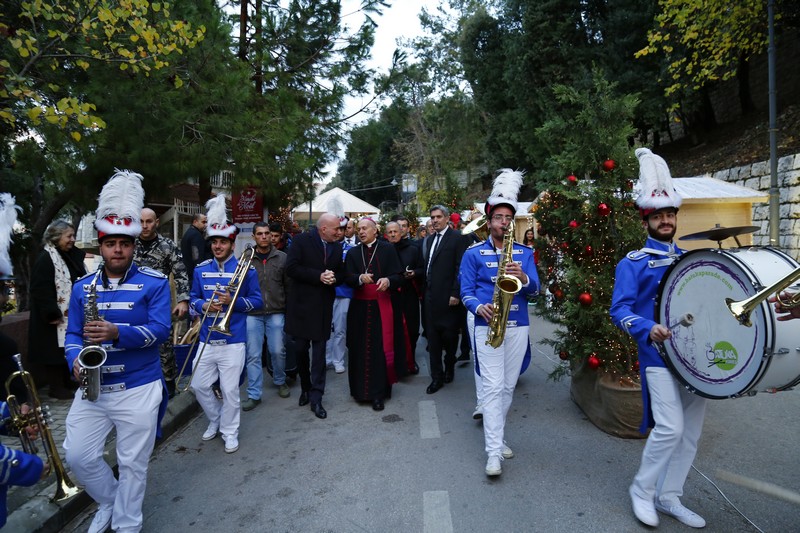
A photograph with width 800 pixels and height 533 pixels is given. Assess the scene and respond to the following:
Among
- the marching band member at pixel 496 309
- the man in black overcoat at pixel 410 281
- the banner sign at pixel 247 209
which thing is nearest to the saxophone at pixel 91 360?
the marching band member at pixel 496 309

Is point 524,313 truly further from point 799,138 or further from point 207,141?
point 799,138

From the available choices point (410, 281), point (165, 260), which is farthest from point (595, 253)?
point (165, 260)

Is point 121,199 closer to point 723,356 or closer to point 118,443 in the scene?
point 118,443

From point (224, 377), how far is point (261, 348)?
1325 millimetres

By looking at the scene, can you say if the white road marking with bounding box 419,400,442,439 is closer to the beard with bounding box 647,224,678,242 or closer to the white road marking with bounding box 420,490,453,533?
the white road marking with bounding box 420,490,453,533

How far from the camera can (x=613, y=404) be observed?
15.0ft

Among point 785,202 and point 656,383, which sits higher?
point 785,202

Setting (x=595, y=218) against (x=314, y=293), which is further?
(x=314, y=293)

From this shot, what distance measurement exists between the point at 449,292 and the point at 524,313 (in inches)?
82.7

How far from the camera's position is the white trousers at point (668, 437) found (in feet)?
10.2

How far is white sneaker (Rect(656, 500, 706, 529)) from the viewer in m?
3.14

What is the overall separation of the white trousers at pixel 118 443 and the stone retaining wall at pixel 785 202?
11415 millimetres

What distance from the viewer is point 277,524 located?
3404 mm

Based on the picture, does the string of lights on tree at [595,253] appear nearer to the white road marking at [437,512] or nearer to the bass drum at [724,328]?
the bass drum at [724,328]
